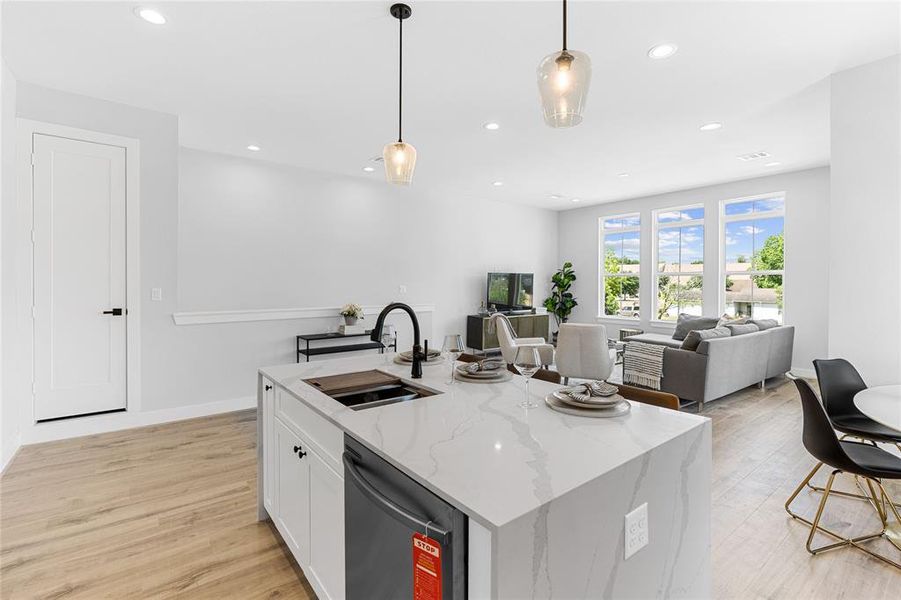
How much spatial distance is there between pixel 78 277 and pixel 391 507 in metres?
3.98

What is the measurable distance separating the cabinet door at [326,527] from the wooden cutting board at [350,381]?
0.31 m

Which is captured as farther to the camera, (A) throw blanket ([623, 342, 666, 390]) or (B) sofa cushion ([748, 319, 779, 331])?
(B) sofa cushion ([748, 319, 779, 331])

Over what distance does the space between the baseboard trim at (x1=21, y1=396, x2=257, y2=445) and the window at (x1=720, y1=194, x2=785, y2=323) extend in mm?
7106

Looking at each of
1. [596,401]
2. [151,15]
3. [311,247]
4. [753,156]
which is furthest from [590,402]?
[753,156]

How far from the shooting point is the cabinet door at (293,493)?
1771 mm

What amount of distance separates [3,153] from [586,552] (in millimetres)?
4313

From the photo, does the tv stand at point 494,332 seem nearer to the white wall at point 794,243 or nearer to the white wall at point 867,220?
the white wall at point 794,243

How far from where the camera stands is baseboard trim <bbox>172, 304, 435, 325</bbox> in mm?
4309

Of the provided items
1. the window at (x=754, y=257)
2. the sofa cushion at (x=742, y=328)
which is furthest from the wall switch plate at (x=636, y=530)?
the window at (x=754, y=257)

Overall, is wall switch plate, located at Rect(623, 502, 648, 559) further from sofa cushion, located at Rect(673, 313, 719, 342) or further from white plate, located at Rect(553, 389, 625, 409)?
sofa cushion, located at Rect(673, 313, 719, 342)

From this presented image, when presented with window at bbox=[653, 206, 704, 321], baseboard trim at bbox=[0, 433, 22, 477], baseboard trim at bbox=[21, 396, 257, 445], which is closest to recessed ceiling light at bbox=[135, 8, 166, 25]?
baseboard trim at bbox=[0, 433, 22, 477]

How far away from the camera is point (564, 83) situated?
1.54 metres

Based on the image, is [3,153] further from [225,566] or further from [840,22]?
[840,22]

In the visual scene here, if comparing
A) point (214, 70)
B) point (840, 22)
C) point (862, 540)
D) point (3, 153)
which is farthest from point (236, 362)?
point (840, 22)
